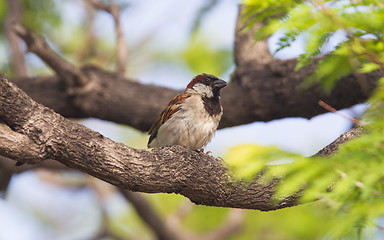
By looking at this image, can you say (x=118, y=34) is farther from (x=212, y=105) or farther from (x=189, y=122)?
(x=189, y=122)

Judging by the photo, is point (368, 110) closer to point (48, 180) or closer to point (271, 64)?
point (271, 64)

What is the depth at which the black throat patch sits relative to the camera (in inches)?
181

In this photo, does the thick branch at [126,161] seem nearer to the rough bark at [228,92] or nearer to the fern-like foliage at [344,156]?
the fern-like foliage at [344,156]

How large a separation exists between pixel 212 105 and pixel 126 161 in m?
1.80

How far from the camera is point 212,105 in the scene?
4703 mm

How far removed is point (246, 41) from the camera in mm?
5598

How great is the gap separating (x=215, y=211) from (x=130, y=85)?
9.40 ft

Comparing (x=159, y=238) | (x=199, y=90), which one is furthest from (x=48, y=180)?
(x=199, y=90)

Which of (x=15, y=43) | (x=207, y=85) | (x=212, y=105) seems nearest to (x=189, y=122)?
(x=212, y=105)

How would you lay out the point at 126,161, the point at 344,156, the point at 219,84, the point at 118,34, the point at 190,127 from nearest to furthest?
the point at 344,156 < the point at 126,161 < the point at 190,127 < the point at 219,84 < the point at 118,34

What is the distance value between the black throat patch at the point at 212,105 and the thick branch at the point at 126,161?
106cm

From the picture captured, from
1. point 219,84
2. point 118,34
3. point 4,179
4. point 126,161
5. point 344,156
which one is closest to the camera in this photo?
point 344,156

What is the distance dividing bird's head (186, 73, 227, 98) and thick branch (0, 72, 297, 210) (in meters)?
Result: 1.45

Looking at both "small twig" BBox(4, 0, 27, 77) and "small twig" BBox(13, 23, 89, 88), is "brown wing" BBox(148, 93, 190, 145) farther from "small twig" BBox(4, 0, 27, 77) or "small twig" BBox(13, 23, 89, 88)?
"small twig" BBox(4, 0, 27, 77)
